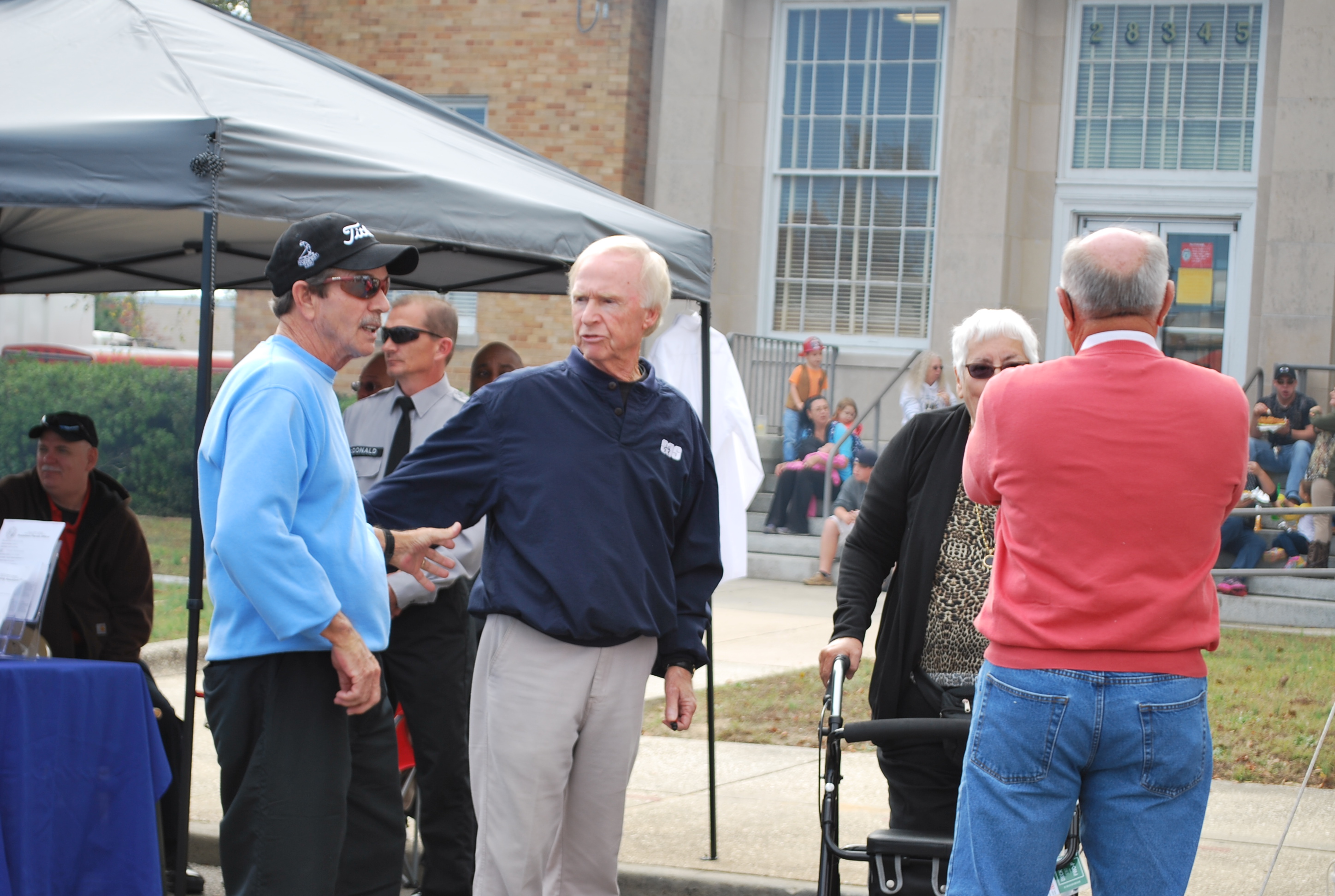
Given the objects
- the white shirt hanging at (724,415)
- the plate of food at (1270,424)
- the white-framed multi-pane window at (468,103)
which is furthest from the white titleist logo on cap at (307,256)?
the white-framed multi-pane window at (468,103)

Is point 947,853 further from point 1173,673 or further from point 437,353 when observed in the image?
point 437,353

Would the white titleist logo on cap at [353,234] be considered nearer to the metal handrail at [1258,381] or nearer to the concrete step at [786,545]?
the concrete step at [786,545]

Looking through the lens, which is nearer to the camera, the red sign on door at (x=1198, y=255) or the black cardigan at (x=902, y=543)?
the black cardigan at (x=902, y=543)

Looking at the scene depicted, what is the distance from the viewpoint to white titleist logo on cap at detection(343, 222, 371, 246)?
3434 mm

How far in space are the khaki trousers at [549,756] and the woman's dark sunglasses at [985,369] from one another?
1.13 meters

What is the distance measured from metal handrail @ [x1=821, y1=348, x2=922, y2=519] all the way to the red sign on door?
3.18 meters

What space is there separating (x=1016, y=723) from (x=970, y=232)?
13773mm

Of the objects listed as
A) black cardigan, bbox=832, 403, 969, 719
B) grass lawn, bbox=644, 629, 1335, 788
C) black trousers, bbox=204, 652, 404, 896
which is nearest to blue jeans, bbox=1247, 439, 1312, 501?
grass lawn, bbox=644, 629, 1335, 788

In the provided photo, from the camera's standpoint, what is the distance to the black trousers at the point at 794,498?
49.6ft

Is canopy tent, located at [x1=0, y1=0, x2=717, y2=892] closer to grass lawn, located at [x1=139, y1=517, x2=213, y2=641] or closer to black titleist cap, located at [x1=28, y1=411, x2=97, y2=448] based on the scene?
black titleist cap, located at [x1=28, y1=411, x2=97, y2=448]

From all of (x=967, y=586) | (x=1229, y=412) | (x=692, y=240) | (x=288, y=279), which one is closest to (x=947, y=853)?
(x=967, y=586)

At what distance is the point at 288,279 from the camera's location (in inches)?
135

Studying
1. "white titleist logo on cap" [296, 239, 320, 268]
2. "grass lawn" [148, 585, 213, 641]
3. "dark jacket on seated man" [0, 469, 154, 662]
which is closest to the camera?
"white titleist logo on cap" [296, 239, 320, 268]

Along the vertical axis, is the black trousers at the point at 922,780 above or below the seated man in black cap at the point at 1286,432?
below
